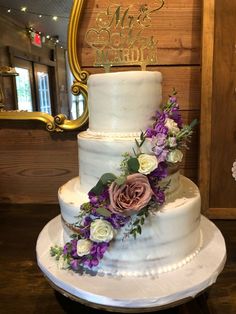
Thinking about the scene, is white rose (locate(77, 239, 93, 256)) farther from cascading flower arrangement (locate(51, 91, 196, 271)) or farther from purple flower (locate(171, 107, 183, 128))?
purple flower (locate(171, 107, 183, 128))

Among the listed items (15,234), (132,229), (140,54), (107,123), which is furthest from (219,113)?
(15,234)

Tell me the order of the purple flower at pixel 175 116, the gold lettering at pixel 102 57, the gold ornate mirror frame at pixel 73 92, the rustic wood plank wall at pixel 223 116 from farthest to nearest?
the gold ornate mirror frame at pixel 73 92
the rustic wood plank wall at pixel 223 116
the gold lettering at pixel 102 57
the purple flower at pixel 175 116

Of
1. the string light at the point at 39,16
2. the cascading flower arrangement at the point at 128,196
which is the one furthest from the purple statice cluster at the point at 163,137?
the string light at the point at 39,16

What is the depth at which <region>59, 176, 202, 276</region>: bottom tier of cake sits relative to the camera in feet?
2.21

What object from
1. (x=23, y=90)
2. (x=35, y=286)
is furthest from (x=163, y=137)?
(x=23, y=90)

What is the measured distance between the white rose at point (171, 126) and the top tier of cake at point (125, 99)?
0.17 feet

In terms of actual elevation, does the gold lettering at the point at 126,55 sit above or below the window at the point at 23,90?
above

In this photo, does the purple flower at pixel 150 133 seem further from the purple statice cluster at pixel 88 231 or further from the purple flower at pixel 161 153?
the purple statice cluster at pixel 88 231

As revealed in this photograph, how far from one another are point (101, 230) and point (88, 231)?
4 cm

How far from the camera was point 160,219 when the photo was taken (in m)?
0.67

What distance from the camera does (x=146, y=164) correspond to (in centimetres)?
63

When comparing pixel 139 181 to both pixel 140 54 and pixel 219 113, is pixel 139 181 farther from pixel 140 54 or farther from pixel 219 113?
pixel 219 113

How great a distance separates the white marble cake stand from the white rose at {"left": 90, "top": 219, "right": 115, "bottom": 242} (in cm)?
10

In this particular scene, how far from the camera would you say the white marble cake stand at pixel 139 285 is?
598mm
